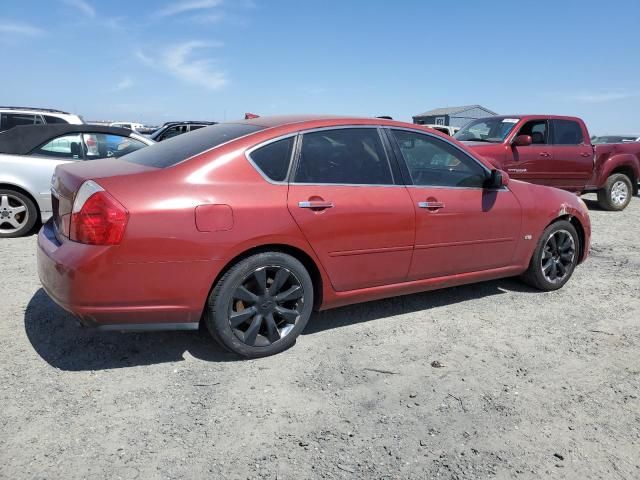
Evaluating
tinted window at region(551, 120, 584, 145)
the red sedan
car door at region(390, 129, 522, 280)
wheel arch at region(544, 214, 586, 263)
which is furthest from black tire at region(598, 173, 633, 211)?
car door at region(390, 129, 522, 280)

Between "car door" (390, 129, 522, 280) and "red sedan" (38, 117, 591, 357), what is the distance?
11 mm

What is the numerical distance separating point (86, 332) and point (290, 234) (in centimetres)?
164

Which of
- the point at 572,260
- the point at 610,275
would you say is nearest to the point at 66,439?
the point at 572,260

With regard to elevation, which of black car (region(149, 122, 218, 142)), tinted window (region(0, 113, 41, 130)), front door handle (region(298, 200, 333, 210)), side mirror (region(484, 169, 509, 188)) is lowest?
front door handle (region(298, 200, 333, 210))

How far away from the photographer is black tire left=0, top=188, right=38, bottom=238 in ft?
20.5

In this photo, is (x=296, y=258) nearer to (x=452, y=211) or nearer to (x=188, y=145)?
(x=188, y=145)

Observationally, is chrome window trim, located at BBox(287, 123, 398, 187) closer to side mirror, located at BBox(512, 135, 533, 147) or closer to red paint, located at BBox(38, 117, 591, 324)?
red paint, located at BBox(38, 117, 591, 324)

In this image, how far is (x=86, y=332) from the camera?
3541 millimetres

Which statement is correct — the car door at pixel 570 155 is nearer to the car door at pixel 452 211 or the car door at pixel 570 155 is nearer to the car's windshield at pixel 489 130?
the car's windshield at pixel 489 130

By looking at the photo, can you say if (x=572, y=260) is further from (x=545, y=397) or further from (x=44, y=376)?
(x=44, y=376)

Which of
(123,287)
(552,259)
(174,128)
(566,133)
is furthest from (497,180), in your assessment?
(174,128)

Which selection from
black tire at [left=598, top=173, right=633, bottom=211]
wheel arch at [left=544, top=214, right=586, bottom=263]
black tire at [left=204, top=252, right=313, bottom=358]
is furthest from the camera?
black tire at [left=598, top=173, right=633, bottom=211]

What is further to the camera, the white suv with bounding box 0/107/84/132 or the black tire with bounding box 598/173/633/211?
the black tire with bounding box 598/173/633/211

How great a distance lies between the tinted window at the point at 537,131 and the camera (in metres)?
9.05
